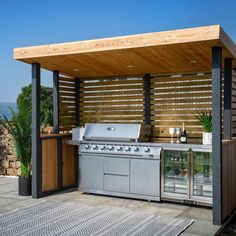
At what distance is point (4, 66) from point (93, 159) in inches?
663

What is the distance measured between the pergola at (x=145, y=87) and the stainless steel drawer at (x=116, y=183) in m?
0.96

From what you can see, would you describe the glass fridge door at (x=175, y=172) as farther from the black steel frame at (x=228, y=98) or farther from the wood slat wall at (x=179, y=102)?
the wood slat wall at (x=179, y=102)

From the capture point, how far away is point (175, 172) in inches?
228

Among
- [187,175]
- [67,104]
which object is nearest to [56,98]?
[67,104]

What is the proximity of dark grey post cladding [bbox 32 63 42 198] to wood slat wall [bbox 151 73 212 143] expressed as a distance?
2084mm

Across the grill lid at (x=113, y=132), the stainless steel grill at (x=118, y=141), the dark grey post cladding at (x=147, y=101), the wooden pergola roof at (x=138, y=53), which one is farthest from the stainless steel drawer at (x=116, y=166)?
the wooden pergola roof at (x=138, y=53)

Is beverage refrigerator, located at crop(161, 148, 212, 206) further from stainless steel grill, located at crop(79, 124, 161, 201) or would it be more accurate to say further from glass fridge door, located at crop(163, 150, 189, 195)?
stainless steel grill, located at crop(79, 124, 161, 201)

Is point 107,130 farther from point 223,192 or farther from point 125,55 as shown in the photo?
point 223,192

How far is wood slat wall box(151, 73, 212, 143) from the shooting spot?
21.2 ft

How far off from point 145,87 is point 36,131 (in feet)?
7.08

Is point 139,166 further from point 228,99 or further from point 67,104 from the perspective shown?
point 67,104

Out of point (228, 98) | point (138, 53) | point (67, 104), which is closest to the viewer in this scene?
point (138, 53)

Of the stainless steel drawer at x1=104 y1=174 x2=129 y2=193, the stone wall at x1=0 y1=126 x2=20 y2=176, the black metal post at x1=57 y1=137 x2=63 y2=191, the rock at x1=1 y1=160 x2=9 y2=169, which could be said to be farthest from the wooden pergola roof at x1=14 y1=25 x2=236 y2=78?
the rock at x1=1 y1=160 x2=9 y2=169

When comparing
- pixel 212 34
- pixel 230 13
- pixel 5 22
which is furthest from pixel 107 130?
pixel 5 22
